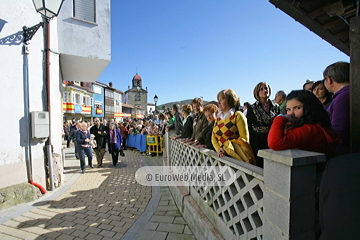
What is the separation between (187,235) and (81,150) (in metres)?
5.36

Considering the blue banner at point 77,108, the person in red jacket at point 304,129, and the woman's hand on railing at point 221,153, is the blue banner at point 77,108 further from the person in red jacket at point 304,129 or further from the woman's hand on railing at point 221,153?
the person in red jacket at point 304,129

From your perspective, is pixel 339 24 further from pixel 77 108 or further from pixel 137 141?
pixel 77 108

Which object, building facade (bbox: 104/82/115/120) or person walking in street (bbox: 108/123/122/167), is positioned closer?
person walking in street (bbox: 108/123/122/167)

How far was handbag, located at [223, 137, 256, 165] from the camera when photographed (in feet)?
7.65

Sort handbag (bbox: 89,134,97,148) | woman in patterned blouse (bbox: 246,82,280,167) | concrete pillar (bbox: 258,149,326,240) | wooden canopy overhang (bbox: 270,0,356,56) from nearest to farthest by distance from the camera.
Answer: concrete pillar (bbox: 258,149,326,240) → wooden canopy overhang (bbox: 270,0,356,56) → woman in patterned blouse (bbox: 246,82,280,167) → handbag (bbox: 89,134,97,148)

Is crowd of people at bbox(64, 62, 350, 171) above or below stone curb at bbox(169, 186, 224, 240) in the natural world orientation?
above

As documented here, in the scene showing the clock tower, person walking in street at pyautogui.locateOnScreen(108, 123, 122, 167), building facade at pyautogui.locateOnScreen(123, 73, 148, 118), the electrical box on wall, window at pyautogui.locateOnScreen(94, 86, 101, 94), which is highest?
the clock tower

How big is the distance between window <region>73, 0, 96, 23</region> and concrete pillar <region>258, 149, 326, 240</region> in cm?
644

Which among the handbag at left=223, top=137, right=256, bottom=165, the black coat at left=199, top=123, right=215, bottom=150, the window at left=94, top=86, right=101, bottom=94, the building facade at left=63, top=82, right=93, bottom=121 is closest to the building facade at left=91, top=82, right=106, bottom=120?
the window at left=94, top=86, right=101, bottom=94

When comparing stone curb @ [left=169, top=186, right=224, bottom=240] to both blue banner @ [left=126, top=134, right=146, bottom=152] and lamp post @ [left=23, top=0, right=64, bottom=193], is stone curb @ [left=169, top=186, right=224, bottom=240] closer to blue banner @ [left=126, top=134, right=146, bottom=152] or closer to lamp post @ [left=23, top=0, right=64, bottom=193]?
lamp post @ [left=23, top=0, right=64, bottom=193]

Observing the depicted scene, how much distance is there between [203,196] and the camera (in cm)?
302

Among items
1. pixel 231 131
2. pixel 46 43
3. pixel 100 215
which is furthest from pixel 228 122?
pixel 46 43

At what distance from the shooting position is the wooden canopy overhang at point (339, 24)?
1399mm

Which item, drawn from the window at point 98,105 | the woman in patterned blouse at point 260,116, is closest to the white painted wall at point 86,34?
the woman in patterned blouse at point 260,116
